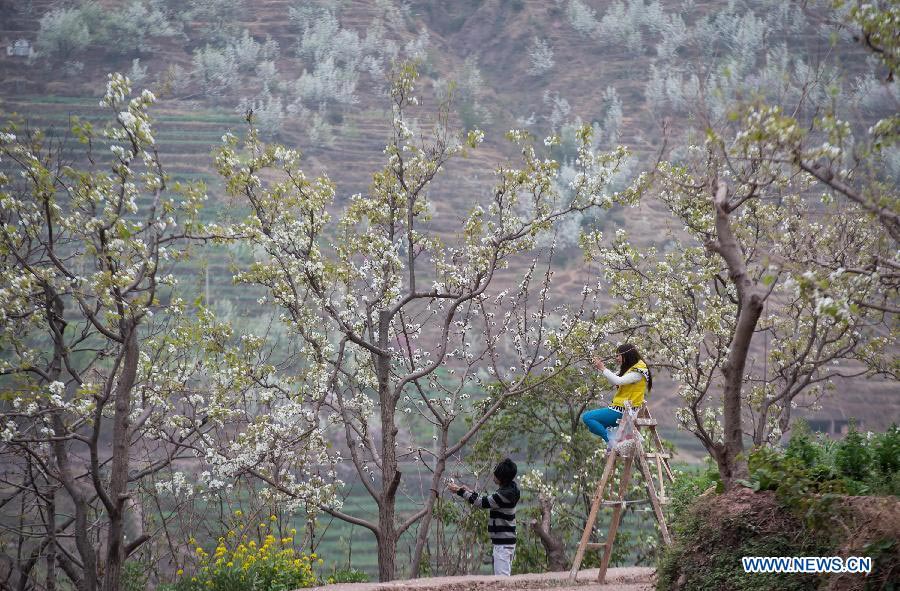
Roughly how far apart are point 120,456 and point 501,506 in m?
3.86

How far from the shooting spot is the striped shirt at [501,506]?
27.7ft

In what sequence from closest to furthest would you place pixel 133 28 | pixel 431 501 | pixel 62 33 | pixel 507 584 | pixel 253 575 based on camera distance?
pixel 507 584 < pixel 253 575 < pixel 431 501 < pixel 62 33 < pixel 133 28

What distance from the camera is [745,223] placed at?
12.6 meters

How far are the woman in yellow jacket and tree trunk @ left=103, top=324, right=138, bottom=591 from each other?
14.6ft

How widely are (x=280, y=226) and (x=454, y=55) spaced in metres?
27.1

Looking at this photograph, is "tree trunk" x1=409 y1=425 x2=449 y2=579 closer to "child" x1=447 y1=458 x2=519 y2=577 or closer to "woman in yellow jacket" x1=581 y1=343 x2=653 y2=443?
"child" x1=447 y1=458 x2=519 y2=577

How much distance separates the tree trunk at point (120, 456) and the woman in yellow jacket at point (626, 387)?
4.45 meters

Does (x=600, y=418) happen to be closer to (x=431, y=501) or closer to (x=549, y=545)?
(x=431, y=501)

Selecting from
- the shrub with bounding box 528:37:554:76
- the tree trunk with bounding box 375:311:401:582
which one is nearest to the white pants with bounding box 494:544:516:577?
the tree trunk with bounding box 375:311:401:582

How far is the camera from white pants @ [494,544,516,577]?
339 inches

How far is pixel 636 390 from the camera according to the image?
7547 mm

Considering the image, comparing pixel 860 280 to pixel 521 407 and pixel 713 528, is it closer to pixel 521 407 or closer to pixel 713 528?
pixel 713 528

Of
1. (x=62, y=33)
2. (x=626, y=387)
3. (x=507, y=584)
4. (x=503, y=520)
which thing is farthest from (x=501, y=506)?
(x=62, y=33)

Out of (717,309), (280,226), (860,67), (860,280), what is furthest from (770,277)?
(860,67)
